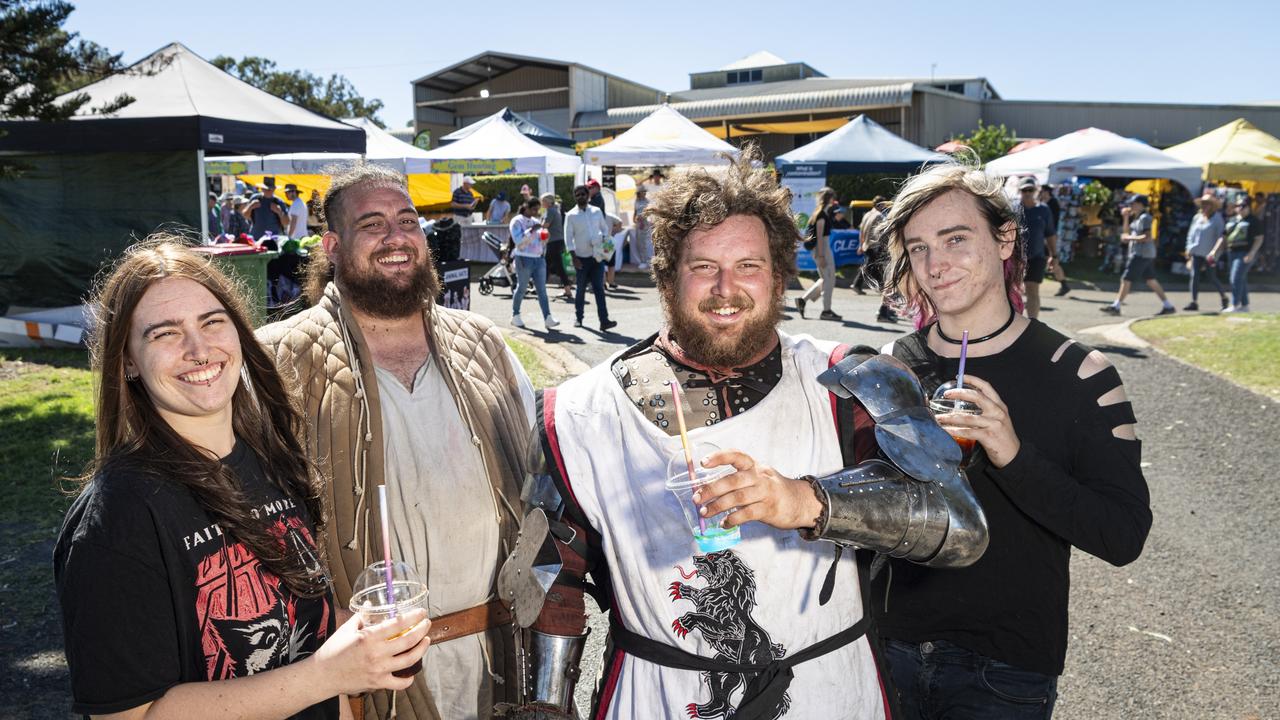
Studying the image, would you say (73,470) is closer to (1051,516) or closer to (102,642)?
(102,642)

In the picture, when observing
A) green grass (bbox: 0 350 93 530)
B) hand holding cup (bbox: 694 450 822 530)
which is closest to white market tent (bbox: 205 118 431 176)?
green grass (bbox: 0 350 93 530)

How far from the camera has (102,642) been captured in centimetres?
144

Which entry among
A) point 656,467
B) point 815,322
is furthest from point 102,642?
point 815,322

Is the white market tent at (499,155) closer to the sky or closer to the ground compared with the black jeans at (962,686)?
closer to the sky

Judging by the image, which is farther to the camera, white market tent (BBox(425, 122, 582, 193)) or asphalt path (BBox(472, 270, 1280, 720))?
white market tent (BBox(425, 122, 582, 193))

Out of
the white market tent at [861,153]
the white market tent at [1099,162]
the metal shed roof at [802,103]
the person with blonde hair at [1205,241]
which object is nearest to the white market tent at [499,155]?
the white market tent at [861,153]

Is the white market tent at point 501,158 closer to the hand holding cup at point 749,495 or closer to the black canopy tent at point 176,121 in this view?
the black canopy tent at point 176,121

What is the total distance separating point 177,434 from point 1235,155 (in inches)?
823

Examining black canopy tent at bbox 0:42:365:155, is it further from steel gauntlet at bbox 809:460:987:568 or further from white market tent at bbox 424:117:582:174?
steel gauntlet at bbox 809:460:987:568

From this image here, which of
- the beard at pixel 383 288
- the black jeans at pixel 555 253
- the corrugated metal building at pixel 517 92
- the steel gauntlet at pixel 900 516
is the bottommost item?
the steel gauntlet at pixel 900 516

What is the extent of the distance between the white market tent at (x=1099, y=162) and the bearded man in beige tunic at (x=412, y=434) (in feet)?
51.0

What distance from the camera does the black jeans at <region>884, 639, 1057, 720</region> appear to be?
6.70 feet

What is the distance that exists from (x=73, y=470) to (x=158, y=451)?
4.85m

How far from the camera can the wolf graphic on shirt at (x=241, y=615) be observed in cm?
160
